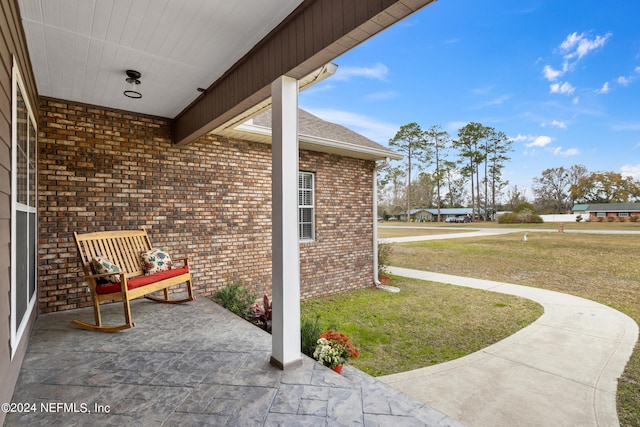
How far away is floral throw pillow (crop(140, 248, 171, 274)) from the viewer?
13.5 feet

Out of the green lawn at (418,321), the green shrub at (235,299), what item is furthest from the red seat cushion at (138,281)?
the green lawn at (418,321)

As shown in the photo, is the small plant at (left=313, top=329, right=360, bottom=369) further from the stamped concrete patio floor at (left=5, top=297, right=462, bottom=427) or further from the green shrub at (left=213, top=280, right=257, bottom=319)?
the green shrub at (left=213, top=280, right=257, bottom=319)

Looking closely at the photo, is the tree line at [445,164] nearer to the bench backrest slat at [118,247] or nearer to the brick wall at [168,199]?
the brick wall at [168,199]

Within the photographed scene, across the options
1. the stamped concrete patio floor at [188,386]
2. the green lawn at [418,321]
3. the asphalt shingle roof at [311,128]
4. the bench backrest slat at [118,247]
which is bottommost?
the green lawn at [418,321]

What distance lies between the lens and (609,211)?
64.0 feet

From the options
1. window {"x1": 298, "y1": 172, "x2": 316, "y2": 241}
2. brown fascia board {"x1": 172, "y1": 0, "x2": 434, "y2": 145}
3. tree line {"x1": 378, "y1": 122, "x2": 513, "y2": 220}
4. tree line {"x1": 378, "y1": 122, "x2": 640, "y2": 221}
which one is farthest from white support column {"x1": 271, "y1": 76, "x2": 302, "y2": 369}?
tree line {"x1": 378, "y1": 122, "x2": 513, "y2": 220}

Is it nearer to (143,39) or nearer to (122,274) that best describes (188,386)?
(122,274)

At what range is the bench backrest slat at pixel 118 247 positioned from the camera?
3.73m

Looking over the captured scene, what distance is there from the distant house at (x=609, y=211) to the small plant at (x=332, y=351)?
22.2 m

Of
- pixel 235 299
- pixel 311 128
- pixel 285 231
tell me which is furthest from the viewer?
pixel 311 128

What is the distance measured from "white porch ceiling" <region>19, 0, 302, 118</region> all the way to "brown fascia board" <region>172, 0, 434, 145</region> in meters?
0.11

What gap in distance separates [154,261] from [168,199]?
1097 mm

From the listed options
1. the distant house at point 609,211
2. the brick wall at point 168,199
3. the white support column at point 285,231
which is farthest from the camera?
the distant house at point 609,211

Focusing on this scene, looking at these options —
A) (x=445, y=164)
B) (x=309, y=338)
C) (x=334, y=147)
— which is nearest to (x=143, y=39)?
(x=309, y=338)
